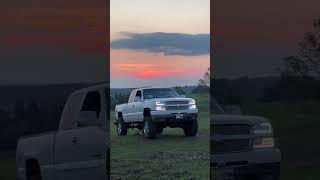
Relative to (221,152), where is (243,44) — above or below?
above

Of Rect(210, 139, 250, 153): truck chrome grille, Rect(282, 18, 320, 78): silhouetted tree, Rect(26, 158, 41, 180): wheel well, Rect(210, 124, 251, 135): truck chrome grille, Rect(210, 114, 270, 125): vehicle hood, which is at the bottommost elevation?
Rect(26, 158, 41, 180): wheel well

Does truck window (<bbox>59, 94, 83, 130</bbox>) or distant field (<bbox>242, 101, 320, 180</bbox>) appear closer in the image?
truck window (<bbox>59, 94, 83, 130</bbox>)

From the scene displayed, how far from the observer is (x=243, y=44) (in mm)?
5281

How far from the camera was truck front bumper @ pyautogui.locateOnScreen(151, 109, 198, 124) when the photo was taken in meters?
5.12

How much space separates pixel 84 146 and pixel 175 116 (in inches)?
24.1

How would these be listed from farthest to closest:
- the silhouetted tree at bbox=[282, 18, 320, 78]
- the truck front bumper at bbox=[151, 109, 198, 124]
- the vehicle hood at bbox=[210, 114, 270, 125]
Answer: the silhouetted tree at bbox=[282, 18, 320, 78]
the vehicle hood at bbox=[210, 114, 270, 125]
the truck front bumper at bbox=[151, 109, 198, 124]

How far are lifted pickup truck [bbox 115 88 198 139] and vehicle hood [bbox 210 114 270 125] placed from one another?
0.49 ft

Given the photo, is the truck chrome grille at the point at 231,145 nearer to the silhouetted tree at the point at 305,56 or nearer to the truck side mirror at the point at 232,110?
the truck side mirror at the point at 232,110

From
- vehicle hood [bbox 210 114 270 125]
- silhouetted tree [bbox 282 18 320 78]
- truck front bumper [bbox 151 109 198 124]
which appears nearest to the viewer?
truck front bumper [bbox 151 109 198 124]

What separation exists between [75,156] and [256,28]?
1.44 metres

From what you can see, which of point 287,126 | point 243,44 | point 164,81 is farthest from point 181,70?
point 287,126

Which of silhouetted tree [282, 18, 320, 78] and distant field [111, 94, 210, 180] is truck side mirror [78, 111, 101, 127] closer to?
distant field [111, 94, 210, 180]

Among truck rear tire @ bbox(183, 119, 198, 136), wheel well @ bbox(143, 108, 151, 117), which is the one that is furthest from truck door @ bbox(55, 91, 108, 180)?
truck rear tire @ bbox(183, 119, 198, 136)

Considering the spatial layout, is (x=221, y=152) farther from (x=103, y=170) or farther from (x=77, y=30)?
(x=77, y=30)
